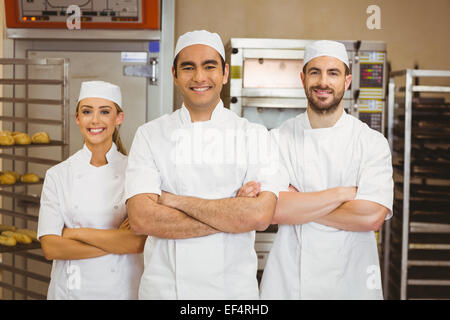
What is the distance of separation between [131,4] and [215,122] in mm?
1886

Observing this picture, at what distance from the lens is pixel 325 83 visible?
1799 mm

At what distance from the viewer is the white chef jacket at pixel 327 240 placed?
1837mm

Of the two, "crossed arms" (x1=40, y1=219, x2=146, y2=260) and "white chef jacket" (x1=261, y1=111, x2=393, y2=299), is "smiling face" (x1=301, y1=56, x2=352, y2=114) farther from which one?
"crossed arms" (x1=40, y1=219, x2=146, y2=260)

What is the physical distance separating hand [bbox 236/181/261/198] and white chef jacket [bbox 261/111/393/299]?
26 cm

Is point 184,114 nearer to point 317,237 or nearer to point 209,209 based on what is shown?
point 209,209

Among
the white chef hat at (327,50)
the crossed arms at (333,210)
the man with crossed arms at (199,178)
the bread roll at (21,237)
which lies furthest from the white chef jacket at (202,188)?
the bread roll at (21,237)

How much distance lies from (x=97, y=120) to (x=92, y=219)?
384 millimetres

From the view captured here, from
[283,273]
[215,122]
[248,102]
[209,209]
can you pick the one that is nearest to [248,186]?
[209,209]

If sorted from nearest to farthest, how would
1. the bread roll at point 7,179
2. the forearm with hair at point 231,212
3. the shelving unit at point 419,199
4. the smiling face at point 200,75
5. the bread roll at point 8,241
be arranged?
1. the forearm with hair at point 231,212
2. the smiling face at point 200,75
3. the bread roll at point 8,241
4. the bread roll at point 7,179
5. the shelving unit at point 419,199

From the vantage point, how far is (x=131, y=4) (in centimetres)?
333

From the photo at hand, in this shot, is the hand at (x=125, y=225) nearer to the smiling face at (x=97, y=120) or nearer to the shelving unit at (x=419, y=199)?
the smiling face at (x=97, y=120)

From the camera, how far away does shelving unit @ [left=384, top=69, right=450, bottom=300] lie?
10.0 feet

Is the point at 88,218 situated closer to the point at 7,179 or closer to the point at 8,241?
the point at 8,241

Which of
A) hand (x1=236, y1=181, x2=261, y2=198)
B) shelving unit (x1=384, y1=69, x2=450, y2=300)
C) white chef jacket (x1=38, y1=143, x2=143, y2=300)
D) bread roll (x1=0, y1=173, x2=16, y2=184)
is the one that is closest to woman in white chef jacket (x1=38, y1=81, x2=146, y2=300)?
white chef jacket (x1=38, y1=143, x2=143, y2=300)
